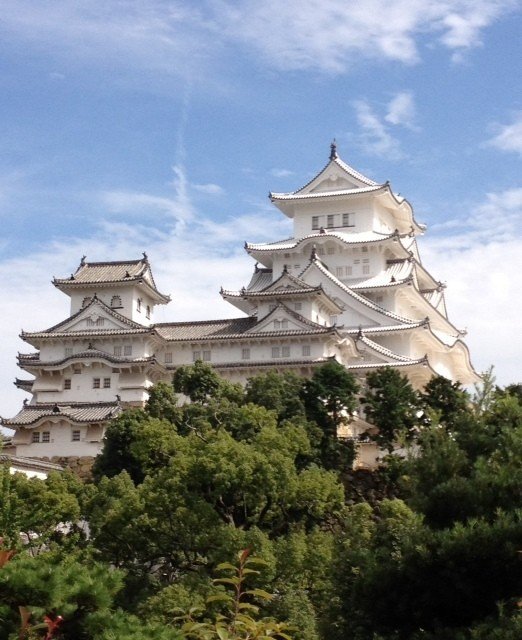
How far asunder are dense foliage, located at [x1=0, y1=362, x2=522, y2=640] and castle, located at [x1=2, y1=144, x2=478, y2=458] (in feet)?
33.1

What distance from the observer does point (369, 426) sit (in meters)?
55.1

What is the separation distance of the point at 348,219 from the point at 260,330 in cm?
1513

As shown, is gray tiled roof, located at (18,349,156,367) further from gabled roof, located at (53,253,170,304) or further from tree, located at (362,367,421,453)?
tree, located at (362,367,421,453)

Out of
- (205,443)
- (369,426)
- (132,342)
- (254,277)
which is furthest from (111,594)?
(254,277)

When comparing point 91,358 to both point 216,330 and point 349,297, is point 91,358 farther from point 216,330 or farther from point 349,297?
point 349,297

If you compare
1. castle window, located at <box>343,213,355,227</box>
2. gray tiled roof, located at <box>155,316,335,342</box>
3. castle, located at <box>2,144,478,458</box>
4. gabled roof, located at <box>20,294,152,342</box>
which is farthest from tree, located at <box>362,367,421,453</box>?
castle window, located at <box>343,213,355,227</box>

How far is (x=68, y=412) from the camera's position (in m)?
56.6

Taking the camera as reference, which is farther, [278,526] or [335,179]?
[335,179]

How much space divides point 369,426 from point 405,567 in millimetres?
34771

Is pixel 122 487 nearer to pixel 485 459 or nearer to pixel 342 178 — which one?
pixel 485 459

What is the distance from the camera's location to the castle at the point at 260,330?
57750 millimetres

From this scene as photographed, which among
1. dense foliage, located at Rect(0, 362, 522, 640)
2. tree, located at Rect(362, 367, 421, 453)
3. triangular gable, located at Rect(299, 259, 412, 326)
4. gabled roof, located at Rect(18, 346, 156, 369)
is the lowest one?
dense foliage, located at Rect(0, 362, 522, 640)

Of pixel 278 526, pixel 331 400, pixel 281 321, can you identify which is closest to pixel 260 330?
pixel 281 321

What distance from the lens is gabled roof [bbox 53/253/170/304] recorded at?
62.7 meters
